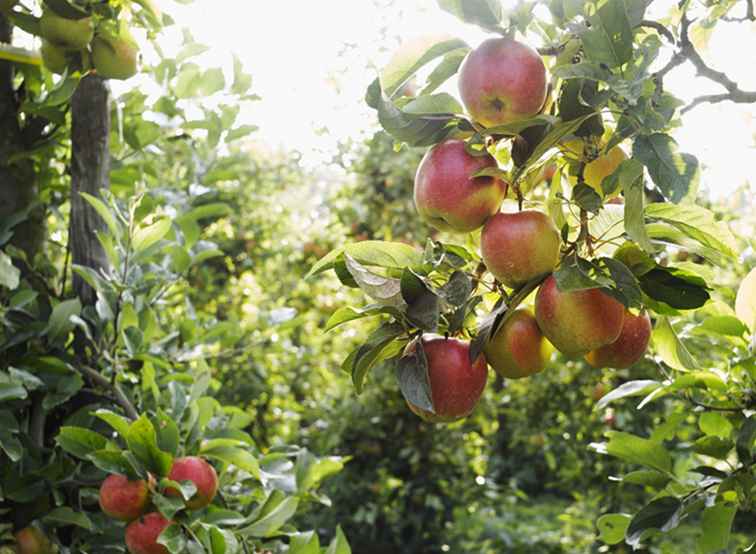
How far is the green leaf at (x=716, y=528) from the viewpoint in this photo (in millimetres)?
991

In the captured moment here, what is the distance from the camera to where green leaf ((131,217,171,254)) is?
138 centimetres

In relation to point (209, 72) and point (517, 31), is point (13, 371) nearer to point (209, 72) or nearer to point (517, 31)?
point (209, 72)

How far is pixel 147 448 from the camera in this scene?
3.82 feet

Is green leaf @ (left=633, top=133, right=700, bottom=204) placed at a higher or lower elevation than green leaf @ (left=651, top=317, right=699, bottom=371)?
higher

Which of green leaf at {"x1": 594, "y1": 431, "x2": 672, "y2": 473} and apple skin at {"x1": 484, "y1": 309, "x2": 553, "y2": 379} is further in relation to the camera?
green leaf at {"x1": 594, "y1": 431, "x2": 672, "y2": 473}

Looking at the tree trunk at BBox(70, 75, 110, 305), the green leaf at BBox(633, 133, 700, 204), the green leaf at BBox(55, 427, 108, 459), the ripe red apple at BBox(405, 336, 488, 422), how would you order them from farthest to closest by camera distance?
1. the tree trunk at BBox(70, 75, 110, 305)
2. the green leaf at BBox(55, 427, 108, 459)
3. the ripe red apple at BBox(405, 336, 488, 422)
4. the green leaf at BBox(633, 133, 700, 204)

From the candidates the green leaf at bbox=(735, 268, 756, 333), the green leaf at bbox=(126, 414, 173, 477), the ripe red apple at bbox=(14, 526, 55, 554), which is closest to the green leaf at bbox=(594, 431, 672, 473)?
the green leaf at bbox=(735, 268, 756, 333)

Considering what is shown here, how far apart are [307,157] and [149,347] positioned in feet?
4.56

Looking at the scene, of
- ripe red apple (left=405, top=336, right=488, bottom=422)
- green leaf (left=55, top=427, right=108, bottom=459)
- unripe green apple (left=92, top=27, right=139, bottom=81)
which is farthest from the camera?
unripe green apple (left=92, top=27, right=139, bottom=81)

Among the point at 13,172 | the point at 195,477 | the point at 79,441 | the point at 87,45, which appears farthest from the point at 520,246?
the point at 13,172

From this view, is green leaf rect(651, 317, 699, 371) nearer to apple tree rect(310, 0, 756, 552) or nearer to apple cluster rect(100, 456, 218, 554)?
apple tree rect(310, 0, 756, 552)

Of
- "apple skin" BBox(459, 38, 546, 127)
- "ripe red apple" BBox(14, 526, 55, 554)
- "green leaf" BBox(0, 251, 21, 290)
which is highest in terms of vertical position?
"apple skin" BBox(459, 38, 546, 127)

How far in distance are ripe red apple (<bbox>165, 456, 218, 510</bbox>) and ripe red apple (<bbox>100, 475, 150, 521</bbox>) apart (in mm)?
41

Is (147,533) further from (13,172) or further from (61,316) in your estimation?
(13,172)
